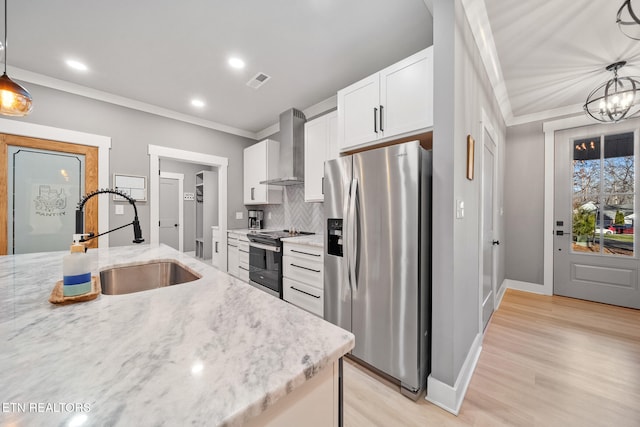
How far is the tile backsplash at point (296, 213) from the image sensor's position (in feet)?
11.7

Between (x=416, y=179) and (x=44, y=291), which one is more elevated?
(x=416, y=179)

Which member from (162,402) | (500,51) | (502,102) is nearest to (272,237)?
(162,402)

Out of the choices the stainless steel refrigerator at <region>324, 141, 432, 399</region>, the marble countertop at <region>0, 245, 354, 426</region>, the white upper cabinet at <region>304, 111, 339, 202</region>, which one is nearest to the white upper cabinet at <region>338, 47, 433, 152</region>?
the stainless steel refrigerator at <region>324, 141, 432, 399</region>

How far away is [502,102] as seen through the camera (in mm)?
3053

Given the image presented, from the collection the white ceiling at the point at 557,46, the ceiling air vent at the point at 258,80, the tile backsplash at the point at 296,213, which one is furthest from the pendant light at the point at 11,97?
the white ceiling at the point at 557,46

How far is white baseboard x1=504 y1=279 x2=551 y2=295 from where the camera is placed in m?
3.40

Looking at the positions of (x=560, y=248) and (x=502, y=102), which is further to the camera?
(x=560, y=248)

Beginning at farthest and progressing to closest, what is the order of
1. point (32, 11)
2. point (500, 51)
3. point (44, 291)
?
point (500, 51)
point (32, 11)
point (44, 291)

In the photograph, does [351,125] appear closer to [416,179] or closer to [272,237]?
[416,179]

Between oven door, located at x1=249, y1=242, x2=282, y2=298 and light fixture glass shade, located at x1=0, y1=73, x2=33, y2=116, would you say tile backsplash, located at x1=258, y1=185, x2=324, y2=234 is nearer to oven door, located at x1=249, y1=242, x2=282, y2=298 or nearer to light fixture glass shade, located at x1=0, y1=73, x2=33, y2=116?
oven door, located at x1=249, y1=242, x2=282, y2=298

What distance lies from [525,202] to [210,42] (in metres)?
4.46

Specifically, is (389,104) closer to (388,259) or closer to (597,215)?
(388,259)

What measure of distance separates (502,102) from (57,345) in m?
4.22

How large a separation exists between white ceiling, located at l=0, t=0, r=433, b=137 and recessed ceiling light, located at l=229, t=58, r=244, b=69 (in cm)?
6
